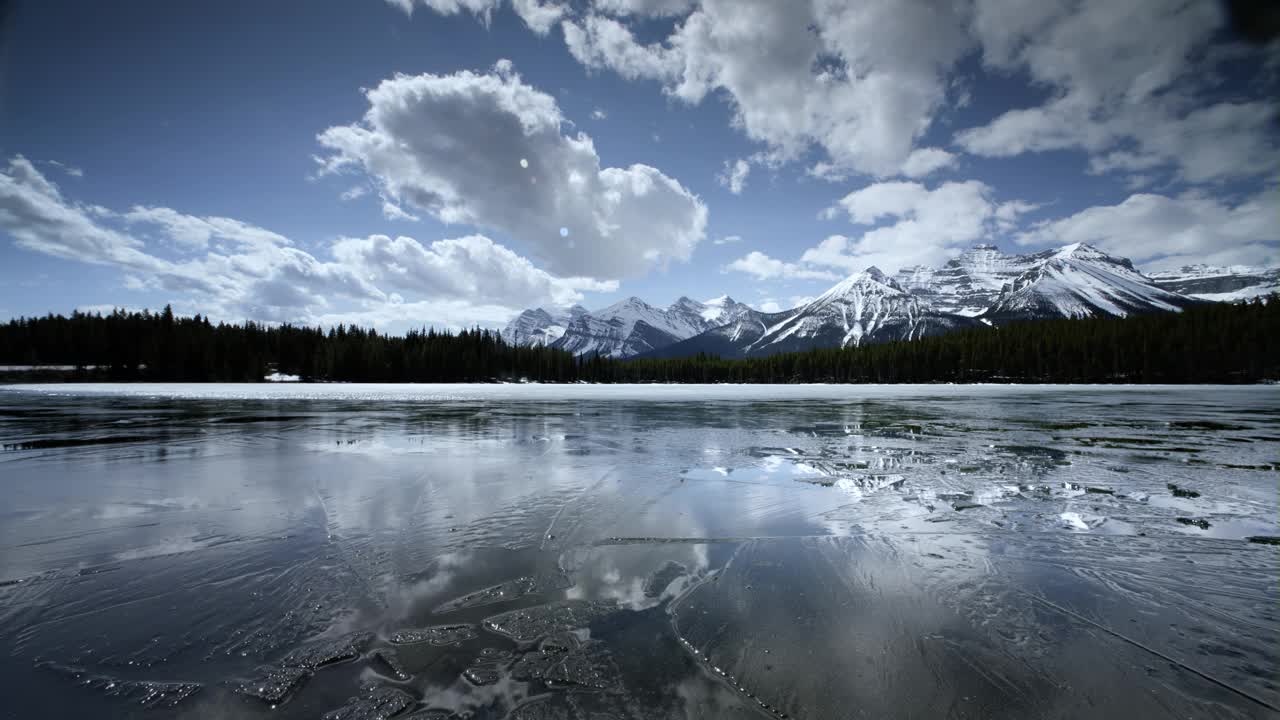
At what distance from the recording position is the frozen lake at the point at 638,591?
326cm

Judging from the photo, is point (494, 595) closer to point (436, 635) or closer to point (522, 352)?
point (436, 635)

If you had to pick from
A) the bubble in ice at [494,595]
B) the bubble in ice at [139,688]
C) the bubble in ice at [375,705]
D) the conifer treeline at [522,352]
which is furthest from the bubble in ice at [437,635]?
the conifer treeline at [522,352]

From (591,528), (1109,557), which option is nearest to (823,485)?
(1109,557)

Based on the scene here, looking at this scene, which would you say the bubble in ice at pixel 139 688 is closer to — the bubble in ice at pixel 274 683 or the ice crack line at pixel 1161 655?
the bubble in ice at pixel 274 683

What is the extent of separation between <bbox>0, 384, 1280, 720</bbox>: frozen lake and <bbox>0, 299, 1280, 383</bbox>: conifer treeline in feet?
349

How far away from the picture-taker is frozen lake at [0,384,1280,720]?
10.7 ft

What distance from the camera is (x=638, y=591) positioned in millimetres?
4902

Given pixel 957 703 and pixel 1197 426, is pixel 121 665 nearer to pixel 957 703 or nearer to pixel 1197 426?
pixel 957 703

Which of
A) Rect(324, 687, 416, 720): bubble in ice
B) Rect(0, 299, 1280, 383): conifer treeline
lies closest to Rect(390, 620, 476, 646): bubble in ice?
Rect(324, 687, 416, 720): bubble in ice

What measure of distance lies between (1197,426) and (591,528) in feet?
83.9

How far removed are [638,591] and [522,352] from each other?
129068 mm

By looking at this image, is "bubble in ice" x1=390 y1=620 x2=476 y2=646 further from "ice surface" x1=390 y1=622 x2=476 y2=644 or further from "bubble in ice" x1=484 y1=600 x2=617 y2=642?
"bubble in ice" x1=484 y1=600 x2=617 y2=642

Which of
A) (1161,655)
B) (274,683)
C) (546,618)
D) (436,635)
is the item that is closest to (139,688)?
(274,683)

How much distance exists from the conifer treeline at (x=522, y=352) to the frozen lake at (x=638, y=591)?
349 ft
